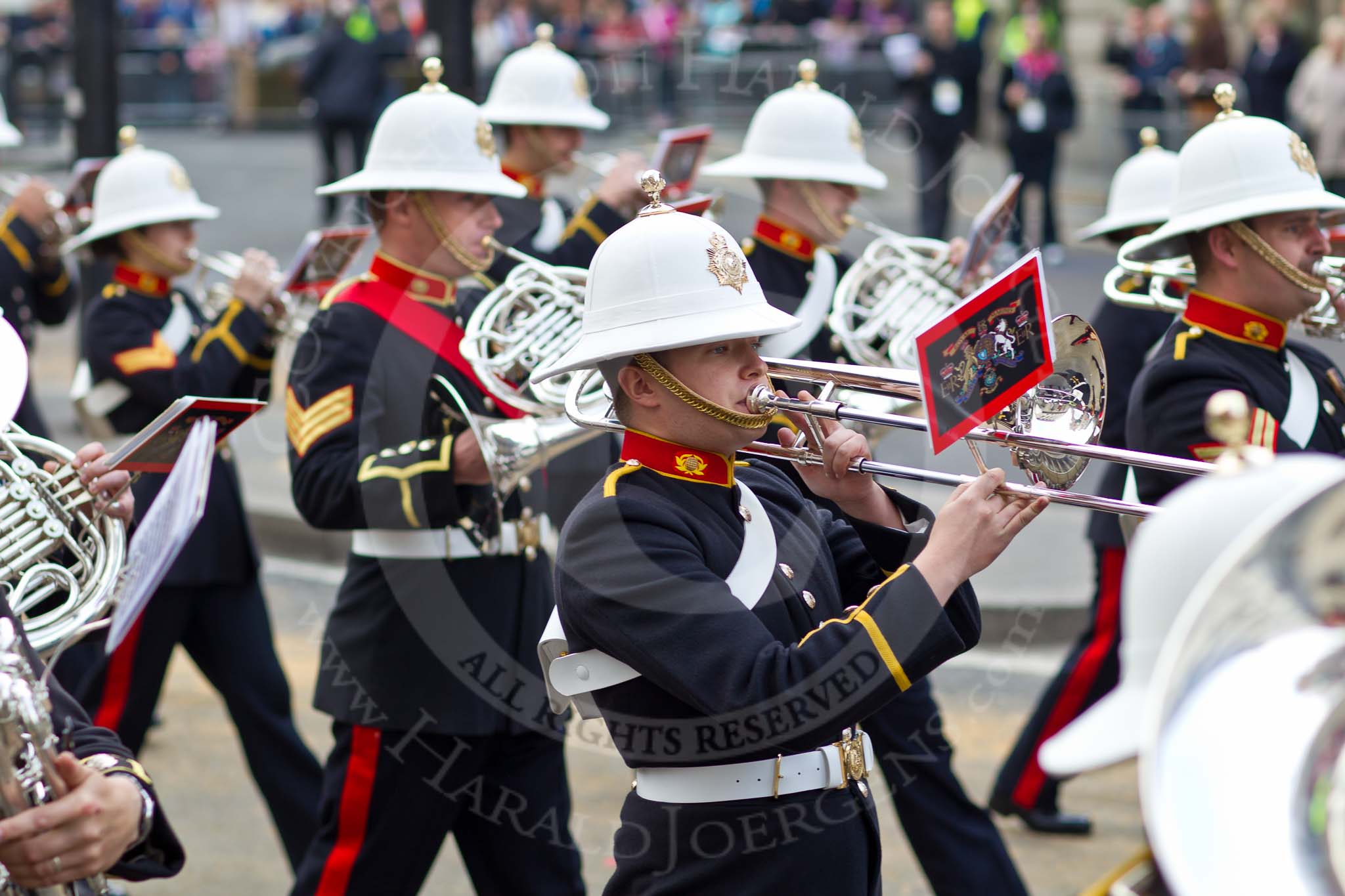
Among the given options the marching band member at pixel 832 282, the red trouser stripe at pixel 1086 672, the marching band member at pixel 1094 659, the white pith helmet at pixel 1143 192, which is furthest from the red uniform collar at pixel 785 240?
the red trouser stripe at pixel 1086 672

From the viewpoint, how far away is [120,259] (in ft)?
18.1

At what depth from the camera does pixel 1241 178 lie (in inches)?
157

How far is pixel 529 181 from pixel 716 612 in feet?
12.4

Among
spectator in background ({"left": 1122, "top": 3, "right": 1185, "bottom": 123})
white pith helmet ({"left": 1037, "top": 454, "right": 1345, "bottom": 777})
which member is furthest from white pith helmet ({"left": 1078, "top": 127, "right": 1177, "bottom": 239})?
spectator in background ({"left": 1122, "top": 3, "right": 1185, "bottom": 123})

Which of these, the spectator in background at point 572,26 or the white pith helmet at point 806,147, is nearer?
the white pith helmet at point 806,147

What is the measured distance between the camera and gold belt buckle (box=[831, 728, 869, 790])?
2.90 metres

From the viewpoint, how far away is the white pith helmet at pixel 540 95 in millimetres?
6305

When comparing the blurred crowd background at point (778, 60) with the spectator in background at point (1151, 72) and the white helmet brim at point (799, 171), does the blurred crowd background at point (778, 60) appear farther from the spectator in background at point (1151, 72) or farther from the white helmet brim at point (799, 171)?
the white helmet brim at point (799, 171)

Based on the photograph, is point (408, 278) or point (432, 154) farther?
point (432, 154)

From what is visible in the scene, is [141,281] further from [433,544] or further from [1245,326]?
[1245,326]

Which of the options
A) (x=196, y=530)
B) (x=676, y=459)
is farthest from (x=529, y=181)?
(x=676, y=459)

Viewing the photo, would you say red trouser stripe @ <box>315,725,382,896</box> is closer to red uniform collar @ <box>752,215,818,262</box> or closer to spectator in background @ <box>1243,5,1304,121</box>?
red uniform collar @ <box>752,215,818,262</box>

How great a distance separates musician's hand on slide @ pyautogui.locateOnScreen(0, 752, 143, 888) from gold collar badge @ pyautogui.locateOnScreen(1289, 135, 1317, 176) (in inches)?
112

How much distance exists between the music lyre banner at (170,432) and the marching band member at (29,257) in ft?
10.6
